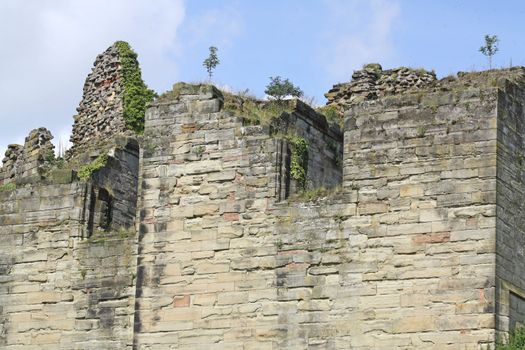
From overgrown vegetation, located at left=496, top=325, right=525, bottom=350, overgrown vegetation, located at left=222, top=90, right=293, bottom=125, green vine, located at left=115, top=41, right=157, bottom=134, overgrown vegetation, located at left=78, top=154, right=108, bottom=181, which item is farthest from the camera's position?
green vine, located at left=115, top=41, right=157, bottom=134

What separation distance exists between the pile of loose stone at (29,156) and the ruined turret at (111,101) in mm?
502

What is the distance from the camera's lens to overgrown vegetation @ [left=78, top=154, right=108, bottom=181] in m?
26.4

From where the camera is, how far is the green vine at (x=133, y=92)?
27.9 m

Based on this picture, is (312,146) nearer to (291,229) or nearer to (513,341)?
(291,229)

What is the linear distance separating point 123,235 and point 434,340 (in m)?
5.61

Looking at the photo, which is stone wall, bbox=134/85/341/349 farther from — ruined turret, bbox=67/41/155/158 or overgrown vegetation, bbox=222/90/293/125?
ruined turret, bbox=67/41/155/158

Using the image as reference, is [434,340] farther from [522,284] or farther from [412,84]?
[412,84]

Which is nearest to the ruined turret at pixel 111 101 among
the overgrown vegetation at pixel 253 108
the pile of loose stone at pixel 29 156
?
the pile of loose stone at pixel 29 156

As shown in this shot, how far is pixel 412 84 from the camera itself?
2544 cm

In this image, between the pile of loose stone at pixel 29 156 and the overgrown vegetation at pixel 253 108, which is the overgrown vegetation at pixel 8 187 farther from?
the overgrown vegetation at pixel 253 108

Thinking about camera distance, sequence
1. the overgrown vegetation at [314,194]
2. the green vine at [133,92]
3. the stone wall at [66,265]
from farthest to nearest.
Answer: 1. the green vine at [133,92]
2. the stone wall at [66,265]
3. the overgrown vegetation at [314,194]

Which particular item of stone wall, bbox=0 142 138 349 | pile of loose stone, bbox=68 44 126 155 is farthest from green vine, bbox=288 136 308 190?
pile of loose stone, bbox=68 44 126 155

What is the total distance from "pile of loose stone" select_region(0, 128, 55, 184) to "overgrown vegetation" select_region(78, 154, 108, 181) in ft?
5.73

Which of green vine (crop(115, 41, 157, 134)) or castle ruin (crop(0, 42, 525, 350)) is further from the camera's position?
green vine (crop(115, 41, 157, 134))
